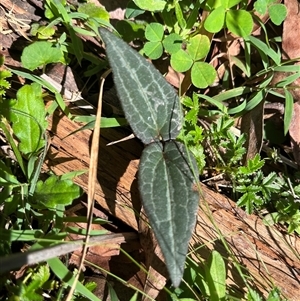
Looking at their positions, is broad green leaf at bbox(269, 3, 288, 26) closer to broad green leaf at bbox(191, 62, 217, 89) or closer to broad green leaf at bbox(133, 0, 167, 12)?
broad green leaf at bbox(191, 62, 217, 89)

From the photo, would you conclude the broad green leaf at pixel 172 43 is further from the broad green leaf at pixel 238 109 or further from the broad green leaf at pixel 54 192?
the broad green leaf at pixel 54 192

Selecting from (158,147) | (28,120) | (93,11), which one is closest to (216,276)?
(158,147)

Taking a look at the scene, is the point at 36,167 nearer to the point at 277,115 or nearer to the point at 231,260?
the point at 231,260

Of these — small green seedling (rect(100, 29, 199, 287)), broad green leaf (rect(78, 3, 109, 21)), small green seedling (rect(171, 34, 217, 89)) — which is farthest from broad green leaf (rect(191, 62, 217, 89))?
broad green leaf (rect(78, 3, 109, 21))

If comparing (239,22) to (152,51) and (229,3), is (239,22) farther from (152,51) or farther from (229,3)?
(152,51)

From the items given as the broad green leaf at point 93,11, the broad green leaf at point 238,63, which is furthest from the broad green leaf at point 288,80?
the broad green leaf at point 93,11
